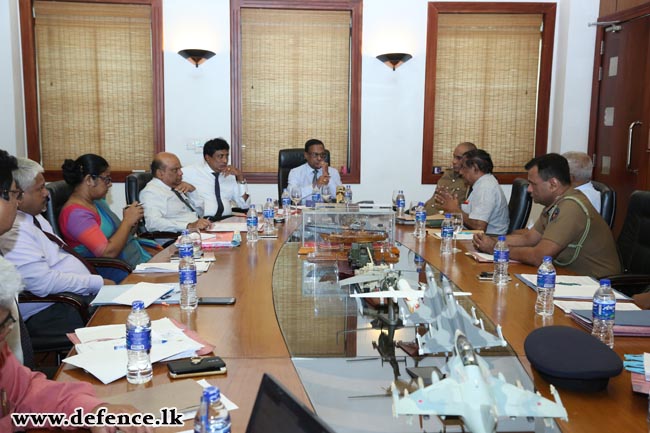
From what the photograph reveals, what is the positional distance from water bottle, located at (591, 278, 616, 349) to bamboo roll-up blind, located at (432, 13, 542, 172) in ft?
15.1

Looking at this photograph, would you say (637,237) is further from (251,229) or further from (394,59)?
(394,59)

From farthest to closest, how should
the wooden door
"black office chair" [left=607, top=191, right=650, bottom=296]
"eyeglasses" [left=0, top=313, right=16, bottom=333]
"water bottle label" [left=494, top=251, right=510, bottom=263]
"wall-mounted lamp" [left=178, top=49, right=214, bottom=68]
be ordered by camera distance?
"wall-mounted lamp" [left=178, top=49, right=214, bottom=68] < the wooden door < "black office chair" [left=607, top=191, right=650, bottom=296] < "water bottle label" [left=494, top=251, right=510, bottom=263] < "eyeglasses" [left=0, top=313, right=16, bottom=333]

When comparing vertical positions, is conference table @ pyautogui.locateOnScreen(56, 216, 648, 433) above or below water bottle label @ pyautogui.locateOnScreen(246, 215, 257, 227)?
below

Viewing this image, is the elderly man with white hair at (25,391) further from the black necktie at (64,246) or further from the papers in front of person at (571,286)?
the papers in front of person at (571,286)

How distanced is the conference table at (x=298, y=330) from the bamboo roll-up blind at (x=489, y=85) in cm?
360

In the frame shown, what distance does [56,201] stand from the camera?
3174 mm

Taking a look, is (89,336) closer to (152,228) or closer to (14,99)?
(152,228)

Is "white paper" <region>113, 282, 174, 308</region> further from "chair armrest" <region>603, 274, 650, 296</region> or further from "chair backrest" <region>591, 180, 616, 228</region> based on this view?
"chair backrest" <region>591, 180, 616, 228</region>

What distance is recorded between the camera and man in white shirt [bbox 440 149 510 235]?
13.4 feet

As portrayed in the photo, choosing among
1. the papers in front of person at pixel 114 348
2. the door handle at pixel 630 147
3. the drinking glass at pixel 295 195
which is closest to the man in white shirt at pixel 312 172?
the drinking glass at pixel 295 195

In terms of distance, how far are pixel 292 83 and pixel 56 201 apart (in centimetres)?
336

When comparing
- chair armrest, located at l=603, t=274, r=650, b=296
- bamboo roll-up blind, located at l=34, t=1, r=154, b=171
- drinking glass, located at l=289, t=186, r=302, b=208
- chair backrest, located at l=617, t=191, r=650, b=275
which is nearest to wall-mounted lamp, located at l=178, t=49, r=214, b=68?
bamboo roll-up blind, located at l=34, t=1, r=154, b=171

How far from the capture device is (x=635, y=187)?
5176 mm

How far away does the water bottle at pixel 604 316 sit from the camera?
1.70 metres
